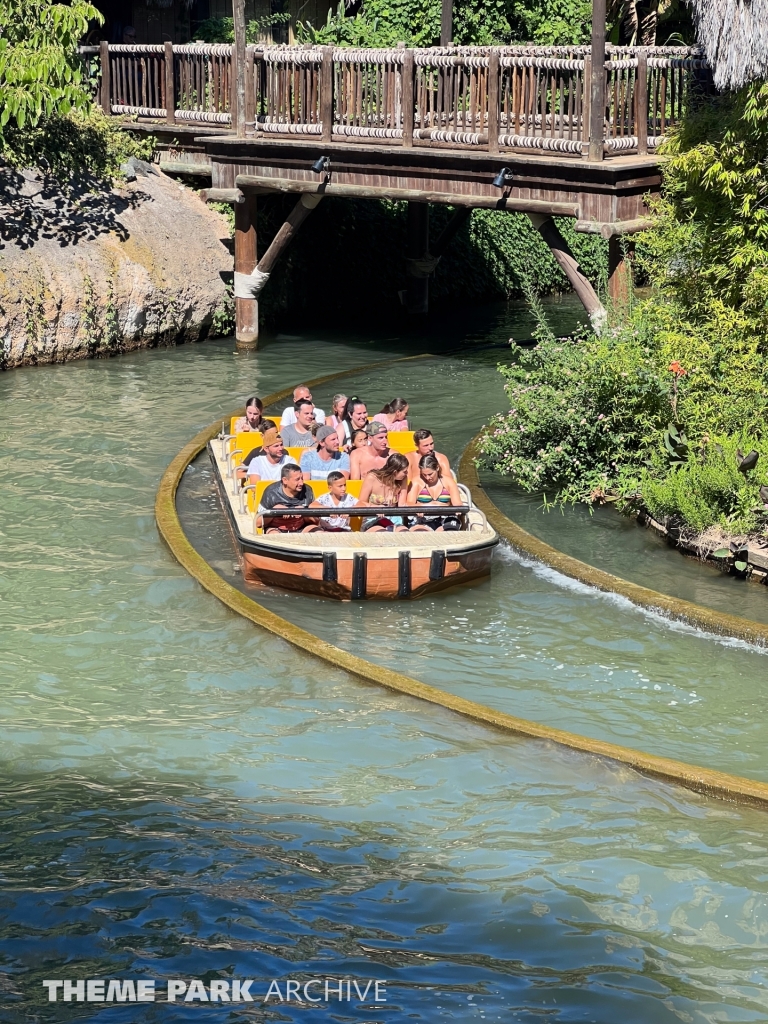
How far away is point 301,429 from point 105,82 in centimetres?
1237

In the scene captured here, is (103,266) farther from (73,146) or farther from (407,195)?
(407,195)

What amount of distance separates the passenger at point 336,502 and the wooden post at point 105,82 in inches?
545

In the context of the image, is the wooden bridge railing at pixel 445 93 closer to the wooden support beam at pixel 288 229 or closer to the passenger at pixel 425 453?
the wooden support beam at pixel 288 229

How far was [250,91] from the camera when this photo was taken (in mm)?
19859

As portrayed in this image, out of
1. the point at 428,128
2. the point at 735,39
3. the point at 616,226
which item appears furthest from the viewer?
the point at 428,128

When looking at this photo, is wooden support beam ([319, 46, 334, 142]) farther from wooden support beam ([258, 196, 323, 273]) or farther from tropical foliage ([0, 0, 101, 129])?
tropical foliage ([0, 0, 101, 129])

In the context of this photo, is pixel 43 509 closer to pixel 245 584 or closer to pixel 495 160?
pixel 245 584

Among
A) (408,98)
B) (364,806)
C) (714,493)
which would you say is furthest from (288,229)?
(364,806)

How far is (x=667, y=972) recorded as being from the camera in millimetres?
6164

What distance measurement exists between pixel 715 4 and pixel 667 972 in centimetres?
1018

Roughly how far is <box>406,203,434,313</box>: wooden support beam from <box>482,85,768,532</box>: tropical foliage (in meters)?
9.75

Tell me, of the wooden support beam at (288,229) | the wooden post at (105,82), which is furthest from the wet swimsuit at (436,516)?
the wooden post at (105,82)

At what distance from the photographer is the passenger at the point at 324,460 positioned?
41.9 feet

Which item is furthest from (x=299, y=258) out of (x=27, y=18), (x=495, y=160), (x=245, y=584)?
(x=245, y=584)
